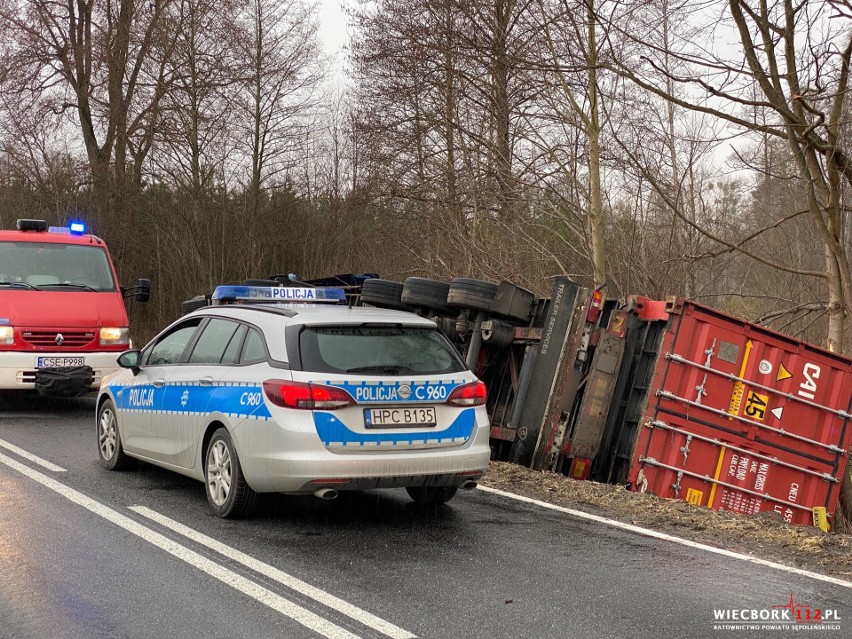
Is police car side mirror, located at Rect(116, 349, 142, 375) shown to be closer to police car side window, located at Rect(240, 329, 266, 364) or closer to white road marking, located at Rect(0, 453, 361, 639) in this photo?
white road marking, located at Rect(0, 453, 361, 639)

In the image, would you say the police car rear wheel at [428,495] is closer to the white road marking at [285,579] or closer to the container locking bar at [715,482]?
the white road marking at [285,579]

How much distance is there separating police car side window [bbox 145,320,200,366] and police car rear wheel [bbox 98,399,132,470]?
Answer: 766mm

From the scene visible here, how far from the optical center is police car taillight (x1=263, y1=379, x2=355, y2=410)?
576cm

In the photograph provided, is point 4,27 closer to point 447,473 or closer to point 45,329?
point 45,329

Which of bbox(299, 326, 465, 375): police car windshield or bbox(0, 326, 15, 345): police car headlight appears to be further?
bbox(0, 326, 15, 345): police car headlight

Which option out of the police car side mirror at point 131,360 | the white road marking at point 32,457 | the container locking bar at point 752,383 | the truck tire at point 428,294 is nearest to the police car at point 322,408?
the police car side mirror at point 131,360

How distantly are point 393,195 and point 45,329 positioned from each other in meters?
7.93

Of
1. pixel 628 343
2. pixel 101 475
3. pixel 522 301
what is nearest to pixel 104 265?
pixel 101 475

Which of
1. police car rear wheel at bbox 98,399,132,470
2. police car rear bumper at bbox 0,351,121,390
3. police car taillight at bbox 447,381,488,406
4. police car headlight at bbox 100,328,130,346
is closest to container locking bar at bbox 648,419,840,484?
police car taillight at bbox 447,381,488,406

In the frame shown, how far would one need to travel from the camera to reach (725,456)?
8836mm

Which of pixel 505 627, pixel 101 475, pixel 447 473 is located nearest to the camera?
pixel 505 627

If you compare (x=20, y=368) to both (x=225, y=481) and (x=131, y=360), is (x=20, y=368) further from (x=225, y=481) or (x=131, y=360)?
(x=225, y=481)

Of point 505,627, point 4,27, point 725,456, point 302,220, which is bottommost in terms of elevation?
point 505,627

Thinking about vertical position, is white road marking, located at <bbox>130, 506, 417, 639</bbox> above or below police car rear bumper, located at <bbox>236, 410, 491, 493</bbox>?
below
